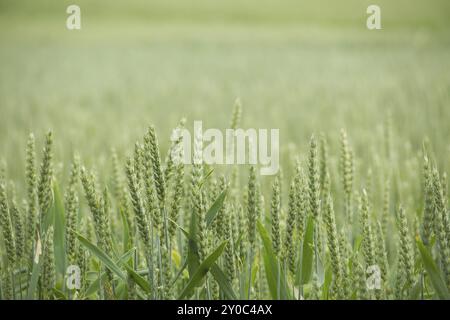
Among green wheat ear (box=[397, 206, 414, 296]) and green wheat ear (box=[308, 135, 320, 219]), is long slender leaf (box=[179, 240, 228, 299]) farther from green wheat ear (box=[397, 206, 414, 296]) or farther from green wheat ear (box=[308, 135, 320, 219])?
green wheat ear (box=[397, 206, 414, 296])

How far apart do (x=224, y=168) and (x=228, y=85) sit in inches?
180

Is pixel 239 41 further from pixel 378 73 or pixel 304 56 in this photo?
pixel 378 73

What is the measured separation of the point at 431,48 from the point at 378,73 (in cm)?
266

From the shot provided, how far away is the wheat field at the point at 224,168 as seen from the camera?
1210mm

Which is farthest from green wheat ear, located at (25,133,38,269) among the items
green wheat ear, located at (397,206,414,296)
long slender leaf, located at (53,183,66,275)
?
green wheat ear, located at (397,206,414,296)

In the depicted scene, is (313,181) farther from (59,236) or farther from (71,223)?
(59,236)

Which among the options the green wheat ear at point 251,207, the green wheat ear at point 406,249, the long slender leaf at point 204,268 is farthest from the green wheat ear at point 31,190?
the green wheat ear at point 406,249

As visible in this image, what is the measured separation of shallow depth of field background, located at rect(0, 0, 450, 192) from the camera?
157 inches

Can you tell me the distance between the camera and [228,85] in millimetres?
6945

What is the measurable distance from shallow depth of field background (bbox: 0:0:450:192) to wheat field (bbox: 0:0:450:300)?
4 centimetres

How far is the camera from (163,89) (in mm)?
6625

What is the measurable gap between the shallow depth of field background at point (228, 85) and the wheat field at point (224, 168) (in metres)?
0.04

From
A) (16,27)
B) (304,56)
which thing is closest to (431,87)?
(304,56)
